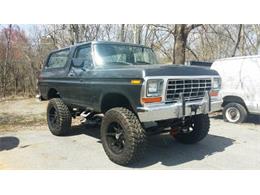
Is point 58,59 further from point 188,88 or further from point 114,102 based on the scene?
point 188,88

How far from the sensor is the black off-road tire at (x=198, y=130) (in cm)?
575

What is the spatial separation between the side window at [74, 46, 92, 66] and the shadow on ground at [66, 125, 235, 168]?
75.7 inches

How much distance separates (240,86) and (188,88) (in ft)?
14.8

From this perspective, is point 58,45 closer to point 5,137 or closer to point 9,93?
point 9,93

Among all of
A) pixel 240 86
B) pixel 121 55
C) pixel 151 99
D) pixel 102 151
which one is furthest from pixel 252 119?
pixel 151 99

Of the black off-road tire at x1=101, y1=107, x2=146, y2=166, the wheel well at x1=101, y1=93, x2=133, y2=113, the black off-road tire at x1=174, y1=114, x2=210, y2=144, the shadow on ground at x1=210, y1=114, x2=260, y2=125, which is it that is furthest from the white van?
the black off-road tire at x1=101, y1=107, x2=146, y2=166

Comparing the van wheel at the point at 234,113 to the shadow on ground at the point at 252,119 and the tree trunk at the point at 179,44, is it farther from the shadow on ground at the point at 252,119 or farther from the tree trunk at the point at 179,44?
the tree trunk at the point at 179,44

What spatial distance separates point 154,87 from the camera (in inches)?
164

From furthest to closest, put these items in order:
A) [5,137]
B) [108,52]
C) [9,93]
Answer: [9,93], [5,137], [108,52]

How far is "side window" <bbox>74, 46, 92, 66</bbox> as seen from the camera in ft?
18.3

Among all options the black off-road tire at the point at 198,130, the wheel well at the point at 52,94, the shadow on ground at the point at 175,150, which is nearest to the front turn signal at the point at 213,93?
the black off-road tire at the point at 198,130

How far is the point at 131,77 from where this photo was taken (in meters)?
4.27

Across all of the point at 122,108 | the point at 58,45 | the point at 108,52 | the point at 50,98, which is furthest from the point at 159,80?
the point at 58,45

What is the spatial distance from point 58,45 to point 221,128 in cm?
1521
